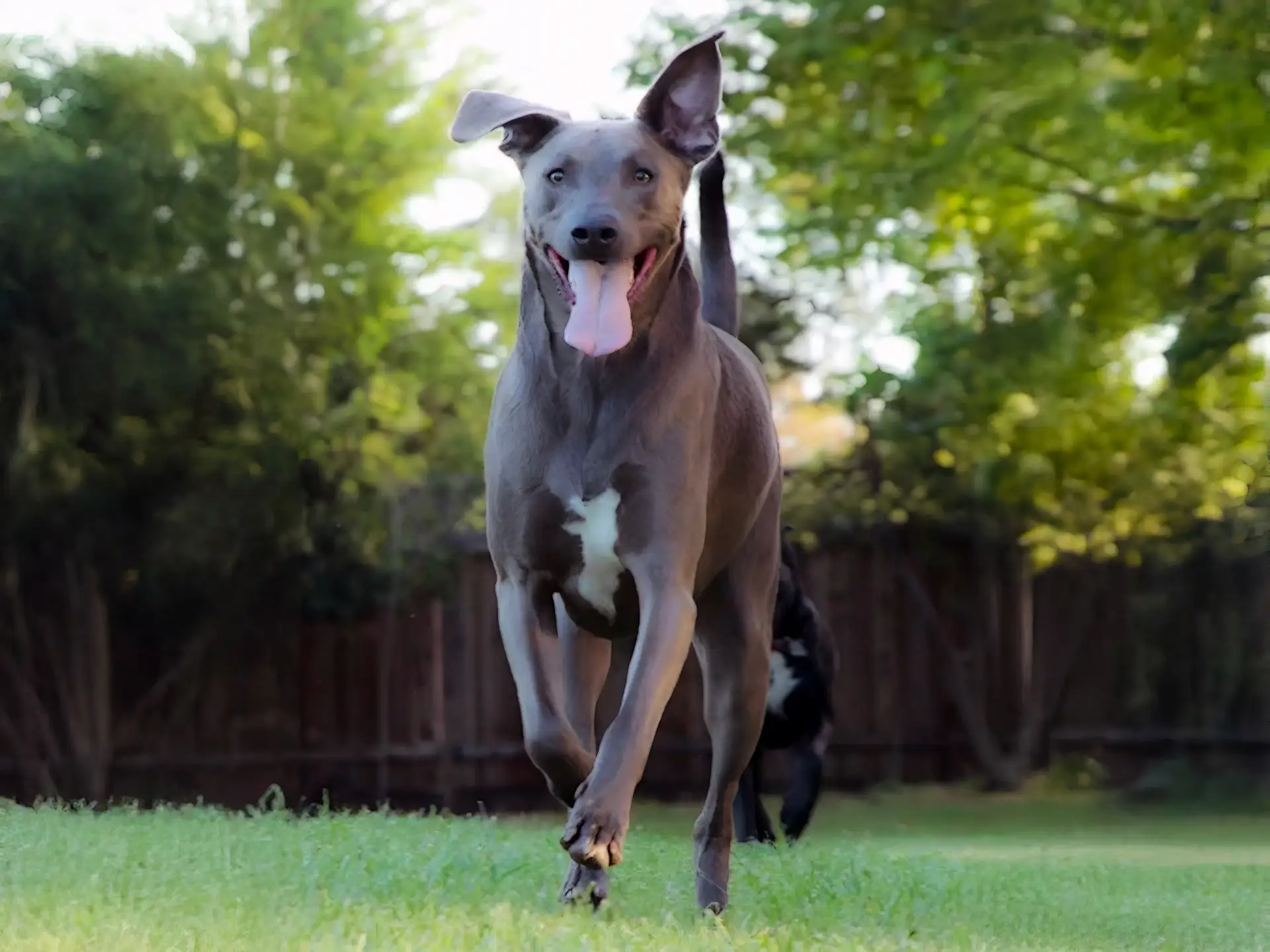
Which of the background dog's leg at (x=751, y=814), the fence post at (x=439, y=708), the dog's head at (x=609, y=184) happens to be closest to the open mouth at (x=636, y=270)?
the dog's head at (x=609, y=184)

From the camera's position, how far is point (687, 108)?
468cm

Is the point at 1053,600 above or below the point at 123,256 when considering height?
below

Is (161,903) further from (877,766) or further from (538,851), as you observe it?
(877,766)

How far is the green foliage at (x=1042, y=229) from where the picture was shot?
33.6ft

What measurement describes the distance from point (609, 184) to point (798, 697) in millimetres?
4983

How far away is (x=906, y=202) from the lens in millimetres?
10391

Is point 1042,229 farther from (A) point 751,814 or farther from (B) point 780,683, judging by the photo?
(A) point 751,814

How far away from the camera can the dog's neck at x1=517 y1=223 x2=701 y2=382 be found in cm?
459

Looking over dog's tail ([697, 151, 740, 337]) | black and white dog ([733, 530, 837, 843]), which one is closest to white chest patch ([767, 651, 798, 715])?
black and white dog ([733, 530, 837, 843])

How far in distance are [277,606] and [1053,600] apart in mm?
5733

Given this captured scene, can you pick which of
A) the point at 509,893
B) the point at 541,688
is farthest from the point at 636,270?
the point at 509,893

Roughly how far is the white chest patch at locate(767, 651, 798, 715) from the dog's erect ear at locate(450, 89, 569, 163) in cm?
469

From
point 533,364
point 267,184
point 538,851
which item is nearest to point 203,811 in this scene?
point 538,851

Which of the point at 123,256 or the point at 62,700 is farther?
the point at 62,700
